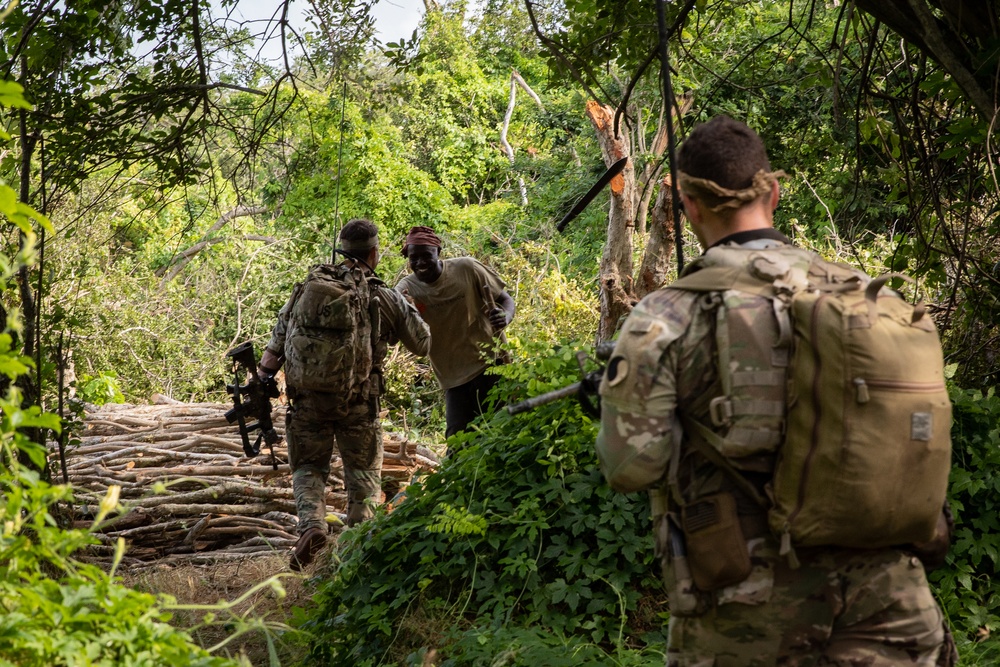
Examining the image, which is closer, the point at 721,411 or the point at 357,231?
the point at 721,411

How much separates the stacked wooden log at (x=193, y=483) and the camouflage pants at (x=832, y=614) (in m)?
5.03

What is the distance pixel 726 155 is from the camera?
2.57 m

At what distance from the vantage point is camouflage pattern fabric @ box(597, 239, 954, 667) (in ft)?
8.04

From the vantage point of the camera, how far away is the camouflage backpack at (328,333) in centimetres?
618

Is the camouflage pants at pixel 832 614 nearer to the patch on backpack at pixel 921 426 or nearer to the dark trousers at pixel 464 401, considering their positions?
the patch on backpack at pixel 921 426

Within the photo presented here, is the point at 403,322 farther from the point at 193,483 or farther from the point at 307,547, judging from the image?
the point at 193,483

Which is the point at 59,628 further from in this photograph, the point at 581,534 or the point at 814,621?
the point at 581,534

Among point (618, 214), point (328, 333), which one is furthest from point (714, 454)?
A: point (618, 214)

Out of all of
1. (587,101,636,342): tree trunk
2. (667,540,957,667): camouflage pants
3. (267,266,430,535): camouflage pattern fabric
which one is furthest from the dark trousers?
(667,540,957,667): camouflage pants

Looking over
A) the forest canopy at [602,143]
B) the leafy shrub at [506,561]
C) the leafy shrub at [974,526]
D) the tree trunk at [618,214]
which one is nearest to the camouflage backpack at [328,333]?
the forest canopy at [602,143]

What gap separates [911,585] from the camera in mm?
2475

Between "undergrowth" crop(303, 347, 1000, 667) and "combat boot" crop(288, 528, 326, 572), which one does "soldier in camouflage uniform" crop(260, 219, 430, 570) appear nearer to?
"combat boot" crop(288, 528, 326, 572)

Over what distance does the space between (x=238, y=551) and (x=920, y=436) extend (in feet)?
20.0

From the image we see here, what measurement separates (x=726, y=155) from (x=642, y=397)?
648 mm
